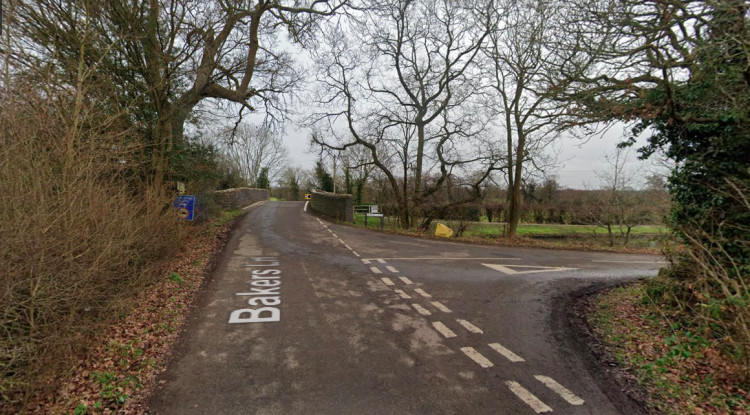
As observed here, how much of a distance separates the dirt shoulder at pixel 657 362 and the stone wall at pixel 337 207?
656 inches

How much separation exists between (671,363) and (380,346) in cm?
356

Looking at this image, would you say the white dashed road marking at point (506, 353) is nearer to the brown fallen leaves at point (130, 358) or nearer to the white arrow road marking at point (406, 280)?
the white arrow road marking at point (406, 280)

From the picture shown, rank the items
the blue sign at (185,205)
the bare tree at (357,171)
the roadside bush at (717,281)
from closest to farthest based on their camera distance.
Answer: the roadside bush at (717,281) → the blue sign at (185,205) → the bare tree at (357,171)

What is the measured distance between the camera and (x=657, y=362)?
4.23m

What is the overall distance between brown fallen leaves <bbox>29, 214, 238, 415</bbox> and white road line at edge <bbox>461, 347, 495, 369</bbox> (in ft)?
11.4

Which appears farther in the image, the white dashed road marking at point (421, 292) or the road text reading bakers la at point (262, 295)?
the white dashed road marking at point (421, 292)

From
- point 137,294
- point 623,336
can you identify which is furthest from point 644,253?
point 137,294

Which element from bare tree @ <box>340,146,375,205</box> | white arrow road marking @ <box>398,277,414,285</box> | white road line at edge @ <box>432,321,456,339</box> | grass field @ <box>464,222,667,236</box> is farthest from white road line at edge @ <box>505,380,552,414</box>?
bare tree @ <box>340,146,375,205</box>

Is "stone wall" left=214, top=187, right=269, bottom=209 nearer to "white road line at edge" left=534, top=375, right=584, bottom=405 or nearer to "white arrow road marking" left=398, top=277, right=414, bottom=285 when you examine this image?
"white arrow road marking" left=398, top=277, right=414, bottom=285

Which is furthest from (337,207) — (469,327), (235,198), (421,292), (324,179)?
(324,179)

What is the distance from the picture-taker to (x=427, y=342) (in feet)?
15.1

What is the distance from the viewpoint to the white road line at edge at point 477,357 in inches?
159

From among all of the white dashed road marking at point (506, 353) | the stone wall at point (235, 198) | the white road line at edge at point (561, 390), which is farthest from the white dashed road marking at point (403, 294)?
the stone wall at point (235, 198)

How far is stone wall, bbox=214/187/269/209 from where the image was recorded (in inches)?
800
